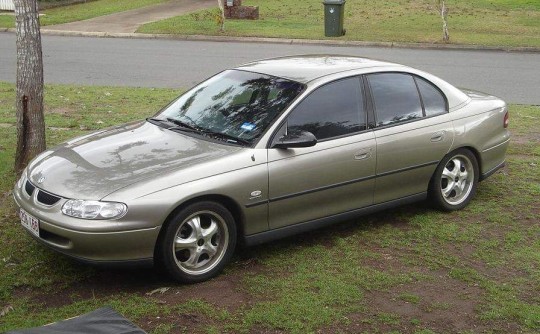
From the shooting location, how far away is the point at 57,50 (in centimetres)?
1827

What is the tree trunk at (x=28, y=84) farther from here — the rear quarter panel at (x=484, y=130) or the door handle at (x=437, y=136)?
the rear quarter panel at (x=484, y=130)

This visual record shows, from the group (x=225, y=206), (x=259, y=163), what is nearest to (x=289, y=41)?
(x=259, y=163)

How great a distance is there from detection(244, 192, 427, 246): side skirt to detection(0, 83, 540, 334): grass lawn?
0.19 metres

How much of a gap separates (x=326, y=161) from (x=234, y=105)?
36.4 inches

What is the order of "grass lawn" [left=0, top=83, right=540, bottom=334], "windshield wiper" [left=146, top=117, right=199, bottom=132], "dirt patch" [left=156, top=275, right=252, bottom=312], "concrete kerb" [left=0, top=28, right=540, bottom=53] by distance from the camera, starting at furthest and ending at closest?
"concrete kerb" [left=0, top=28, right=540, bottom=53] → "windshield wiper" [left=146, top=117, right=199, bottom=132] → "dirt patch" [left=156, top=275, right=252, bottom=312] → "grass lawn" [left=0, top=83, right=540, bottom=334]

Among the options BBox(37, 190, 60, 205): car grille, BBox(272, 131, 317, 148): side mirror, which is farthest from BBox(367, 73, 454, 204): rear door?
BBox(37, 190, 60, 205): car grille

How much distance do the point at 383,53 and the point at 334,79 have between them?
13617 mm

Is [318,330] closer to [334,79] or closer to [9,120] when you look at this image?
[334,79]

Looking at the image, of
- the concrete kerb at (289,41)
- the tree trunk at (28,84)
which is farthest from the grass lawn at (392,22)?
the tree trunk at (28,84)

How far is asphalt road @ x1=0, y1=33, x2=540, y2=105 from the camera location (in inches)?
544

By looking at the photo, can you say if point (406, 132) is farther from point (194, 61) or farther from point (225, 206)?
point (194, 61)

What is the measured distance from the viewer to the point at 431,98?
22.4ft

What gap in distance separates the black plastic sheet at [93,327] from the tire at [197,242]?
1505 millimetres

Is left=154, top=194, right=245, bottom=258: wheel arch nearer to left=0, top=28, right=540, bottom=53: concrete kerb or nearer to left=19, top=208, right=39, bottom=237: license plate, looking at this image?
left=19, top=208, right=39, bottom=237: license plate
